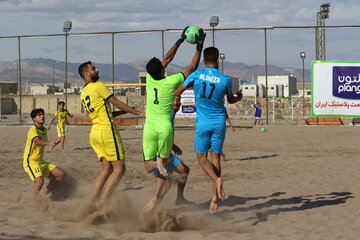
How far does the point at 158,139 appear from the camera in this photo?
632 centimetres

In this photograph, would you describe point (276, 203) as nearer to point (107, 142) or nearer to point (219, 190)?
point (219, 190)

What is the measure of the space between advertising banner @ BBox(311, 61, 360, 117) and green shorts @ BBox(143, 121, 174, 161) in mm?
18410

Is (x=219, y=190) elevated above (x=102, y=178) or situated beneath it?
situated beneath

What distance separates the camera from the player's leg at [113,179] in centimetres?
642

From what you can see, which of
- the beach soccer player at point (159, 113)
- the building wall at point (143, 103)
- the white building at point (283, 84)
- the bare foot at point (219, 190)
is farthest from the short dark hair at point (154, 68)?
the white building at point (283, 84)

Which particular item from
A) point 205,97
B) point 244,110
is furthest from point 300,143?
point 244,110

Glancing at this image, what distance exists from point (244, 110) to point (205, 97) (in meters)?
49.3

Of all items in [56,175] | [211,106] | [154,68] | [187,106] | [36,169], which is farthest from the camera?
[187,106]

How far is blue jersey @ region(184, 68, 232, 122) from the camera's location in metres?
6.67

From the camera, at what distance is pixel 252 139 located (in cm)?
2044

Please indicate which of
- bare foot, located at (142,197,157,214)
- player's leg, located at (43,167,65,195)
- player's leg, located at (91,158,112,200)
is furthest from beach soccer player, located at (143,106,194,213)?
player's leg, located at (43,167,65,195)

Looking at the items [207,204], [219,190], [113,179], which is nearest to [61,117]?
[207,204]

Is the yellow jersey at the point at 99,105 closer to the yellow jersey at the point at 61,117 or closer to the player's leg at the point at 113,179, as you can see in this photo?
the player's leg at the point at 113,179

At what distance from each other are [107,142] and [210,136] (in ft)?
4.38
